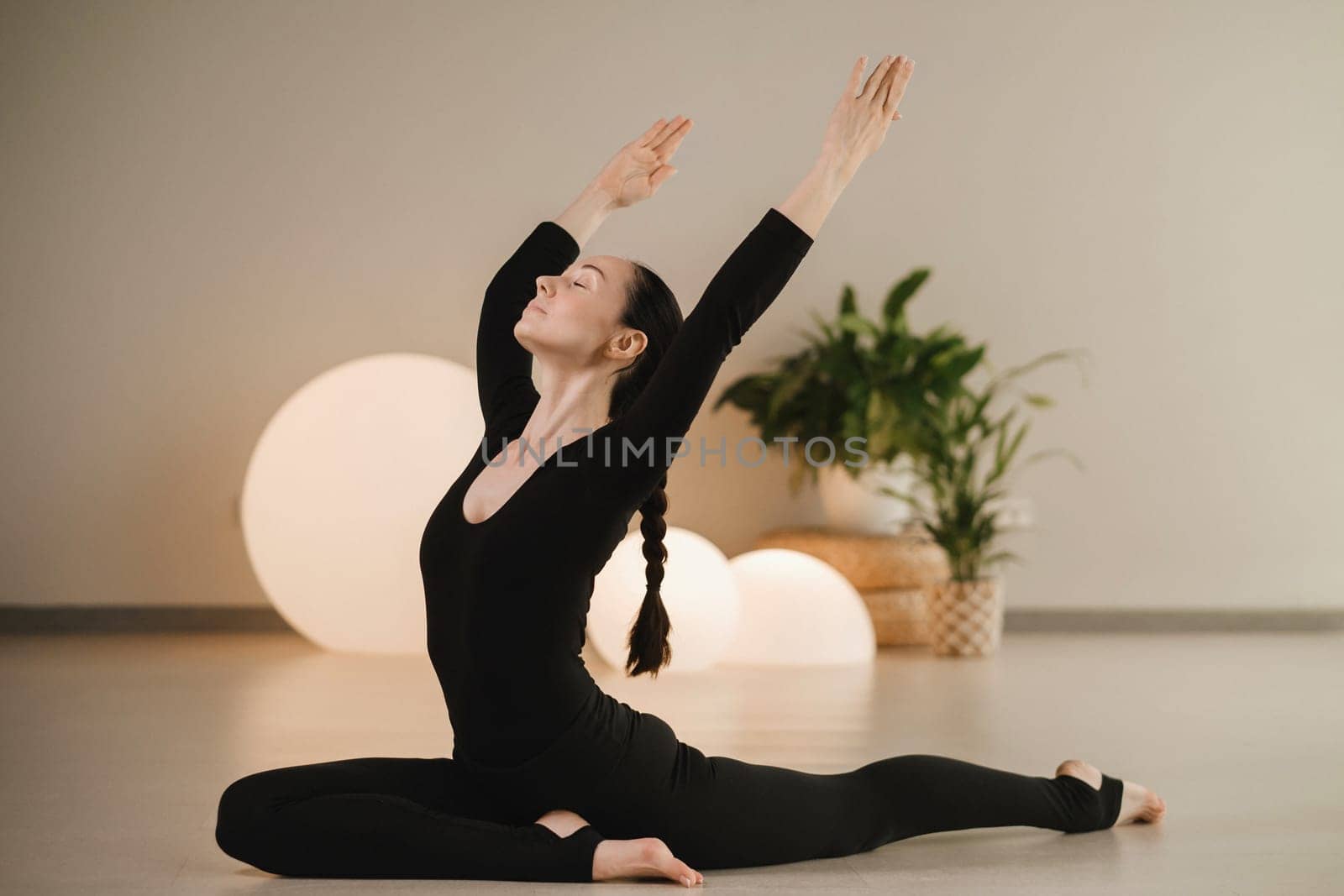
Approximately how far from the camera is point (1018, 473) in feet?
15.7

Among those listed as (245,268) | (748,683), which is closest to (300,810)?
(748,683)

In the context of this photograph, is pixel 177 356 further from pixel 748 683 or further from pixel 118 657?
pixel 748 683

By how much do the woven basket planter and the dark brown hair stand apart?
2558 mm

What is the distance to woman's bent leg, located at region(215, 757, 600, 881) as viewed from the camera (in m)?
1.52

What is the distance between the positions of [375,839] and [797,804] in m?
0.47

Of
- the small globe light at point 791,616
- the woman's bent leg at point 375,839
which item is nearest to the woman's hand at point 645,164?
the woman's bent leg at point 375,839

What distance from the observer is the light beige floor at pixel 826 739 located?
1616 millimetres

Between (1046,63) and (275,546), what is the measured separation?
119 inches

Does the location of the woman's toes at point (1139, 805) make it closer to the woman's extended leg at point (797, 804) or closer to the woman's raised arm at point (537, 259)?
the woman's extended leg at point (797, 804)

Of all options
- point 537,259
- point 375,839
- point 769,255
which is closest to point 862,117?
point 769,255

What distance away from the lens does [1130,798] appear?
1.88 m

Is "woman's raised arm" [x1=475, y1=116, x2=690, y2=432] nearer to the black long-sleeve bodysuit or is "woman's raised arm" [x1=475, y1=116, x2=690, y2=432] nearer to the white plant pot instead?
the black long-sleeve bodysuit

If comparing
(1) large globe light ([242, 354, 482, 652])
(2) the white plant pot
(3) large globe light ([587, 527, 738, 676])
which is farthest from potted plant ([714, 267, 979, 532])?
(1) large globe light ([242, 354, 482, 652])

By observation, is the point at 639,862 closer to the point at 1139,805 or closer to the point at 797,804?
the point at 797,804
